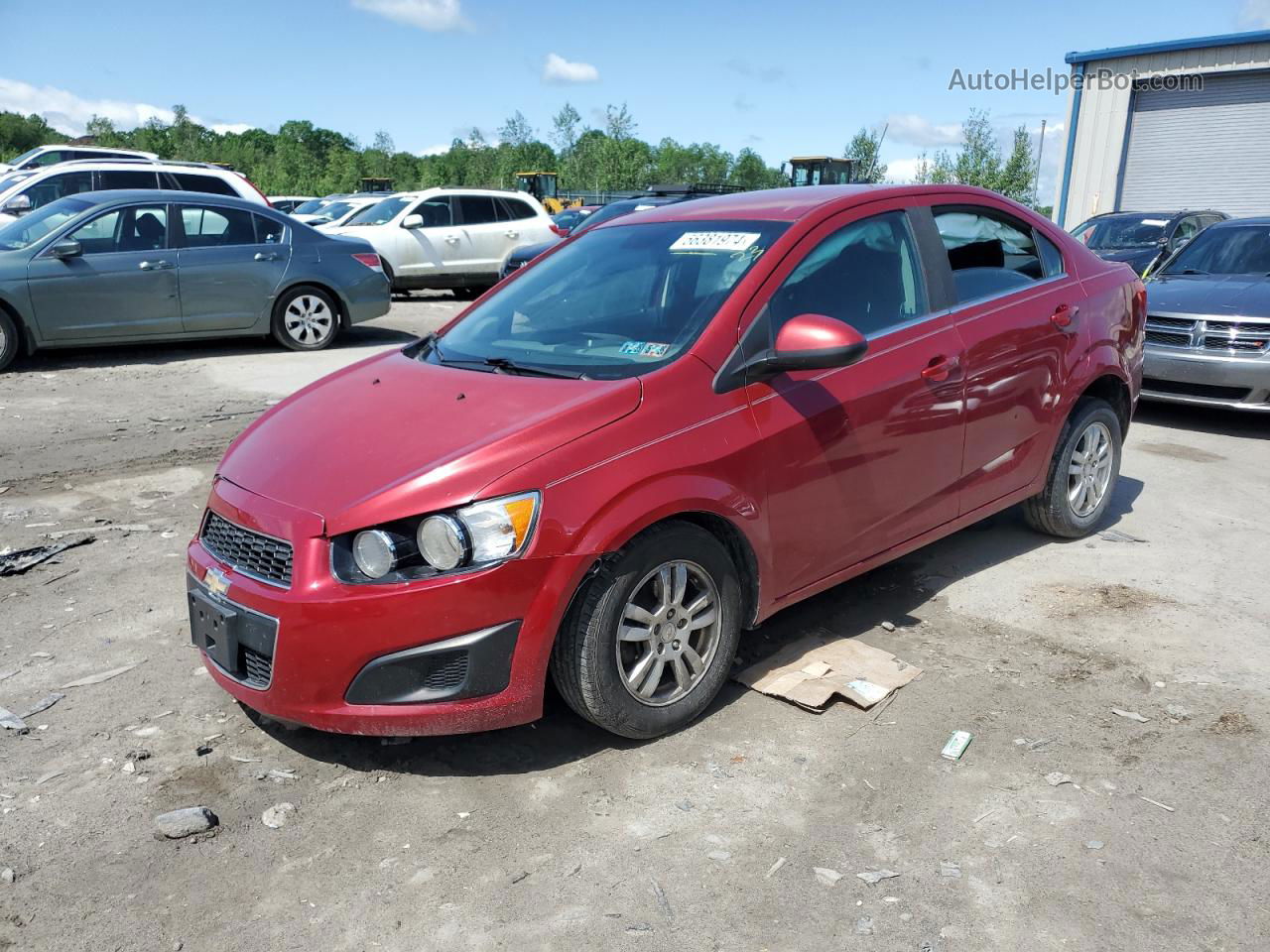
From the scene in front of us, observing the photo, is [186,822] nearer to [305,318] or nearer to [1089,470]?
[1089,470]

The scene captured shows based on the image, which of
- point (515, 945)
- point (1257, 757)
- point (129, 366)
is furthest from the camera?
point (129, 366)

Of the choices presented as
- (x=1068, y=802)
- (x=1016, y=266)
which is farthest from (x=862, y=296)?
(x=1068, y=802)

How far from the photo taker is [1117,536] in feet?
18.1

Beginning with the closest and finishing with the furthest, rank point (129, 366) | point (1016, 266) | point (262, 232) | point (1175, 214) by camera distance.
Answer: point (1016, 266)
point (129, 366)
point (262, 232)
point (1175, 214)

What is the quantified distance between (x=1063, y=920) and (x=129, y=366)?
32.5ft

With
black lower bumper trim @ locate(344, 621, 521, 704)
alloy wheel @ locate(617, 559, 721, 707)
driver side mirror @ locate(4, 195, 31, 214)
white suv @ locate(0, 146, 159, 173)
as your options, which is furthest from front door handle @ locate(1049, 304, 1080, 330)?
white suv @ locate(0, 146, 159, 173)

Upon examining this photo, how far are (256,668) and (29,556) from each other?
2.71 meters

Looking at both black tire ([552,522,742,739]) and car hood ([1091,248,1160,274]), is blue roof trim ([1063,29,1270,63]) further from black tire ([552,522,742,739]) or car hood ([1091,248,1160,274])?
black tire ([552,522,742,739])

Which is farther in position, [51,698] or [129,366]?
[129,366]

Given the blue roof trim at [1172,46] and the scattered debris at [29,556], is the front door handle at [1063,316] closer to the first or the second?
the scattered debris at [29,556]

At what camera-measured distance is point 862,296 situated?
407 centimetres

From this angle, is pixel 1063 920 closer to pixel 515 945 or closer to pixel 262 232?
pixel 515 945

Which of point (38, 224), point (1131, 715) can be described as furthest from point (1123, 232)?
point (38, 224)

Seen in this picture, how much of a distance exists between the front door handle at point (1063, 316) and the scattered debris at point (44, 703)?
4.39 metres
